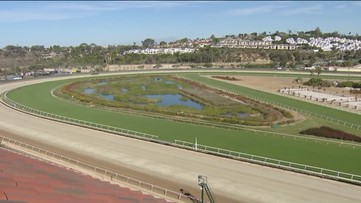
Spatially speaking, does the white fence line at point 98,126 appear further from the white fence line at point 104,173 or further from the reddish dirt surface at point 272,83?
the reddish dirt surface at point 272,83

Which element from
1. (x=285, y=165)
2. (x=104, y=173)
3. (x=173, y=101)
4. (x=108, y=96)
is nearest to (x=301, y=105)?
(x=173, y=101)

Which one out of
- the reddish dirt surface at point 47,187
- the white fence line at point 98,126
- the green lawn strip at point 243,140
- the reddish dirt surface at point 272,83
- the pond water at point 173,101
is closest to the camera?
the reddish dirt surface at point 47,187

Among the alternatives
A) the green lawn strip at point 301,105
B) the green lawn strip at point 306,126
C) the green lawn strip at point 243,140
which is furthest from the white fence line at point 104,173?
the green lawn strip at point 301,105

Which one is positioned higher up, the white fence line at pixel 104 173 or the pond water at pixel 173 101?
the white fence line at pixel 104 173

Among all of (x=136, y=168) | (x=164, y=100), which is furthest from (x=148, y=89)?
(x=136, y=168)

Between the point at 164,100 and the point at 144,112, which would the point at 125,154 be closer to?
the point at 144,112
